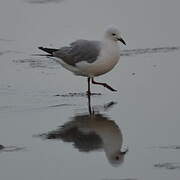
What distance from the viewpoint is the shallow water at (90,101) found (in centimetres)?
756

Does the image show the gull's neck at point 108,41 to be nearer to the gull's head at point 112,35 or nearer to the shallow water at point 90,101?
the gull's head at point 112,35

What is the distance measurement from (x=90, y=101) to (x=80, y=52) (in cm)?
109

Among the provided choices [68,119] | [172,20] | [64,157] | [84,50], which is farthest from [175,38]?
[64,157]

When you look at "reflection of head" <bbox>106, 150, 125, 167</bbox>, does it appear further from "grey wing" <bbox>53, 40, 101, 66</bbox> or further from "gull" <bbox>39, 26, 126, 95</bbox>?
"grey wing" <bbox>53, 40, 101, 66</bbox>

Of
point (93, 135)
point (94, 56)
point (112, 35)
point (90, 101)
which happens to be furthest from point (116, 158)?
point (112, 35)

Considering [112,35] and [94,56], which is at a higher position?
[112,35]

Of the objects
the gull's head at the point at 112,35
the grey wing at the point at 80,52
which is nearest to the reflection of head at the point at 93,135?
the grey wing at the point at 80,52

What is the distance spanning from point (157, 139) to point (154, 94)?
1827mm

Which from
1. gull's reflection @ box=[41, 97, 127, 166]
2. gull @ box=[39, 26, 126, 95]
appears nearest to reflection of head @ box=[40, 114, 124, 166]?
gull's reflection @ box=[41, 97, 127, 166]

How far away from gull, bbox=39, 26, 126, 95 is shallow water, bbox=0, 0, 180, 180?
0.78 feet

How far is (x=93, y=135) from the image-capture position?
847 centimetres

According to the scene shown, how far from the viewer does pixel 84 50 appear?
10.8m

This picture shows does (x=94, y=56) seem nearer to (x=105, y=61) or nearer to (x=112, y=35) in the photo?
(x=105, y=61)

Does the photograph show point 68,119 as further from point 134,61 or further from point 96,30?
point 96,30
